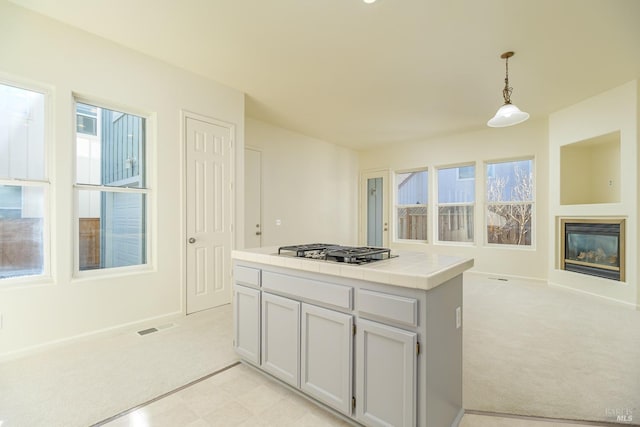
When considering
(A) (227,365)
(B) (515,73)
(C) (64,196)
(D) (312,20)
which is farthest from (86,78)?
(B) (515,73)

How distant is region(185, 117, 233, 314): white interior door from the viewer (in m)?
3.42

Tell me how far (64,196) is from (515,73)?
16.2ft

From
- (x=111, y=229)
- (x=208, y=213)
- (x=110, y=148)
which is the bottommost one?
(x=111, y=229)

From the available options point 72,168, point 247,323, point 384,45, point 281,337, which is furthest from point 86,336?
point 384,45

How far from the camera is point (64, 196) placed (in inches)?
102

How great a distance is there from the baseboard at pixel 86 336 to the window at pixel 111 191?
0.60 metres

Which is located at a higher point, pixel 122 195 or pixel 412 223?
pixel 122 195

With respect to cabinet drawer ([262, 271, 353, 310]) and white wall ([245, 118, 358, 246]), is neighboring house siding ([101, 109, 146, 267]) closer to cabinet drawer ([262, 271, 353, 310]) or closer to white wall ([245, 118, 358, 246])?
cabinet drawer ([262, 271, 353, 310])

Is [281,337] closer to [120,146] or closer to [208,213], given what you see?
[208,213]

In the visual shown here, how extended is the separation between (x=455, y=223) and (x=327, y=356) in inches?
207

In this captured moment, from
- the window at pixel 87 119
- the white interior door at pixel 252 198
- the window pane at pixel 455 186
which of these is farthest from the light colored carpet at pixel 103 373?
the window pane at pixel 455 186

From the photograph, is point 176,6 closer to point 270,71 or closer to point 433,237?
point 270,71

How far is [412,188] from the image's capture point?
265 inches

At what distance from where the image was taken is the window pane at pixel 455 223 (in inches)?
233
